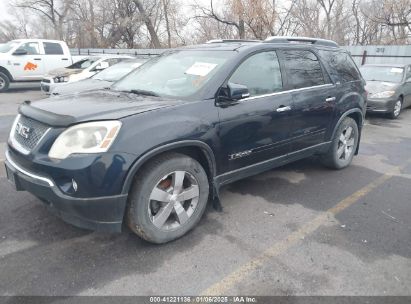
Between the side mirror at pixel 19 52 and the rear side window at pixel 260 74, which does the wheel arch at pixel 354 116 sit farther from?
the side mirror at pixel 19 52

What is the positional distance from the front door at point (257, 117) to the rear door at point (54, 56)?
12.3 m

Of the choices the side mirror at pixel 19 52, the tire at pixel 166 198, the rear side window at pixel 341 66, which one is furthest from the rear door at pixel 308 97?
the side mirror at pixel 19 52

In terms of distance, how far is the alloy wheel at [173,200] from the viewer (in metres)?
2.97

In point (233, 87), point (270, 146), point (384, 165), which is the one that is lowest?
point (384, 165)

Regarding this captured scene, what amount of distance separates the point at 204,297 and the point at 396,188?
Answer: 10.9ft

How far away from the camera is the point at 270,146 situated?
149 inches

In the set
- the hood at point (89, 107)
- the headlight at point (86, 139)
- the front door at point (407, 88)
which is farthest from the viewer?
A: the front door at point (407, 88)

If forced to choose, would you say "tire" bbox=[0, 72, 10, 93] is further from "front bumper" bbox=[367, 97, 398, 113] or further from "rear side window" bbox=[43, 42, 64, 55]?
"front bumper" bbox=[367, 97, 398, 113]

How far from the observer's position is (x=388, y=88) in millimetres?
9586

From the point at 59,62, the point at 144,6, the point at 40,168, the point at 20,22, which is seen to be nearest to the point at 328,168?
the point at 40,168

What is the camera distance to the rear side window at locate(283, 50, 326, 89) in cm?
401

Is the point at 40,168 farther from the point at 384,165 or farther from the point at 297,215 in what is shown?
the point at 384,165

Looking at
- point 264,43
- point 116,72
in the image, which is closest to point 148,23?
point 116,72

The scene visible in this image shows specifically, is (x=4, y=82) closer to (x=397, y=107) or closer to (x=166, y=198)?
(x=166, y=198)
